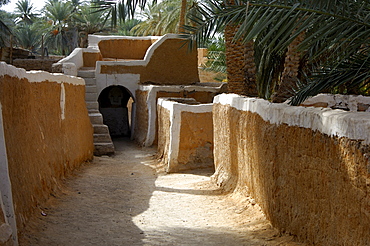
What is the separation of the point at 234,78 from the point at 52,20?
34993 mm

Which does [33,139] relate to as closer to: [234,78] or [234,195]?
[234,195]

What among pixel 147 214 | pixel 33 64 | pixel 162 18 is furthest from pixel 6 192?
pixel 162 18

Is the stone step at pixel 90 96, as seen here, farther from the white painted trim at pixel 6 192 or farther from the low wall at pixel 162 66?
the white painted trim at pixel 6 192

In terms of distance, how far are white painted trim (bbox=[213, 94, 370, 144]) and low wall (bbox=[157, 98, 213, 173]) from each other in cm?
373

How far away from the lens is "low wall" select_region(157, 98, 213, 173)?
1089cm

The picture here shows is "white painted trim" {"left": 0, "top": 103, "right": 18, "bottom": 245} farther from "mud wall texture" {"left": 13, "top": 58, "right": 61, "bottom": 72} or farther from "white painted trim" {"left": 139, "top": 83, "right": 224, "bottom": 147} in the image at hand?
"mud wall texture" {"left": 13, "top": 58, "right": 61, "bottom": 72}

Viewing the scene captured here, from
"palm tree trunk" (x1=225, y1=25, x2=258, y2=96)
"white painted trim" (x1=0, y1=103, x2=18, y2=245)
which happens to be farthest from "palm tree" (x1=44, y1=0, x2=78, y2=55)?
"white painted trim" (x1=0, y1=103, x2=18, y2=245)

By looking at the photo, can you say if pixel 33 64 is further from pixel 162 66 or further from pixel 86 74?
pixel 162 66

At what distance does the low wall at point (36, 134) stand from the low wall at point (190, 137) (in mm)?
2037

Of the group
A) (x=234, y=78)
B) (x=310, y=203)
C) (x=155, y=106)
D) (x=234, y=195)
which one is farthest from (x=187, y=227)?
(x=155, y=106)

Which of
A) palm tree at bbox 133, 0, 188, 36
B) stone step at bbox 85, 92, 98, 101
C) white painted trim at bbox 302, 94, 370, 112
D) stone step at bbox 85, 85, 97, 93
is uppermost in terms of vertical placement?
palm tree at bbox 133, 0, 188, 36

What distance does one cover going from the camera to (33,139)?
7.00 m

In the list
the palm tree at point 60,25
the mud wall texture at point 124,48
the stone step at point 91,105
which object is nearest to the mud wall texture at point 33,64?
the stone step at point 91,105

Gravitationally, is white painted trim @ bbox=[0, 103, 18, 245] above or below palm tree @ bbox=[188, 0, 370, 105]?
below
